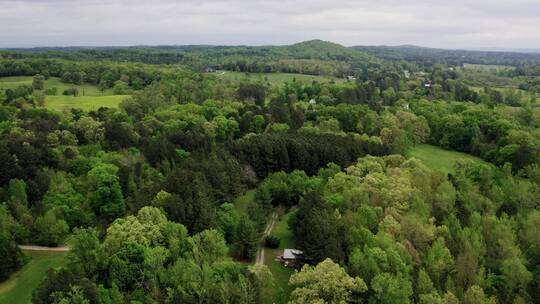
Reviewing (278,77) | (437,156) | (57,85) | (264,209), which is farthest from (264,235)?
(278,77)

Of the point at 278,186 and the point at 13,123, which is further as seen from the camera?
the point at 13,123

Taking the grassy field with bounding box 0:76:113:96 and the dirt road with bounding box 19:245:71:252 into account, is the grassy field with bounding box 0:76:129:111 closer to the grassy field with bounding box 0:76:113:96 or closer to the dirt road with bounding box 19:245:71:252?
the grassy field with bounding box 0:76:113:96

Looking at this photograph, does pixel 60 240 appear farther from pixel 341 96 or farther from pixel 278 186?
pixel 341 96

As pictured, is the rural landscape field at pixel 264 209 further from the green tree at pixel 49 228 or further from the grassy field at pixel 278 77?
the grassy field at pixel 278 77

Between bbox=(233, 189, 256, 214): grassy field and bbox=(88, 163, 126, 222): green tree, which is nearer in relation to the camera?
bbox=(88, 163, 126, 222): green tree

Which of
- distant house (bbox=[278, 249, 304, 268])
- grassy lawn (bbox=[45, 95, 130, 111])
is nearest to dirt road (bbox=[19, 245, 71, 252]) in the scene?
distant house (bbox=[278, 249, 304, 268])

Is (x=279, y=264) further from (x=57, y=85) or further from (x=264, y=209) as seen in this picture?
(x=57, y=85)


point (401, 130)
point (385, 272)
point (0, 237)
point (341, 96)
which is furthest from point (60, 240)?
point (341, 96)
